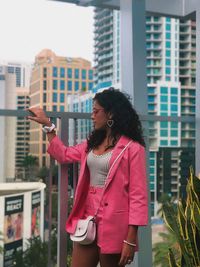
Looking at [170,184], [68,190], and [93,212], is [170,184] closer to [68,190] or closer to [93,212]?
[68,190]

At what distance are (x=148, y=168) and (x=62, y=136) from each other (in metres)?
0.71

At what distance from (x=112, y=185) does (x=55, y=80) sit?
213 feet

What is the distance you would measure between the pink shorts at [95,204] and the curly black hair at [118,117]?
201 mm

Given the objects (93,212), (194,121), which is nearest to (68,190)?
(93,212)

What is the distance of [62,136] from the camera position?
2.34 m

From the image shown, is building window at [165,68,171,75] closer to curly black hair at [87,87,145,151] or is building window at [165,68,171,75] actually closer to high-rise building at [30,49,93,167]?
high-rise building at [30,49,93,167]

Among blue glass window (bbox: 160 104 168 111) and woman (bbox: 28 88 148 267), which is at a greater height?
blue glass window (bbox: 160 104 168 111)

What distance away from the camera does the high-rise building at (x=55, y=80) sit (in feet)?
215

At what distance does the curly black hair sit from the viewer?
189 cm

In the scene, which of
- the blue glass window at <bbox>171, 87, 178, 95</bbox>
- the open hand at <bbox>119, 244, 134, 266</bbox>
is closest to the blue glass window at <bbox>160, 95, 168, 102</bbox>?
the blue glass window at <bbox>171, 87, 178, 95</bbox>

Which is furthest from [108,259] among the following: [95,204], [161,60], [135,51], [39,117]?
[161,60]

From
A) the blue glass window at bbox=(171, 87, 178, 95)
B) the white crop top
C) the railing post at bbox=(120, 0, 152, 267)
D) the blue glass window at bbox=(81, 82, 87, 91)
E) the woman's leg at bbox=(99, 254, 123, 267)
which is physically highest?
the blue glass window at bbox=(81, 82, 87, 91)

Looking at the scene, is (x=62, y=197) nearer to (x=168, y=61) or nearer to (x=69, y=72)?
(x=69, y=72)

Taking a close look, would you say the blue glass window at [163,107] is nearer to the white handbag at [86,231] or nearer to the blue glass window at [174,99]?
the blue glass window at [174,99]
